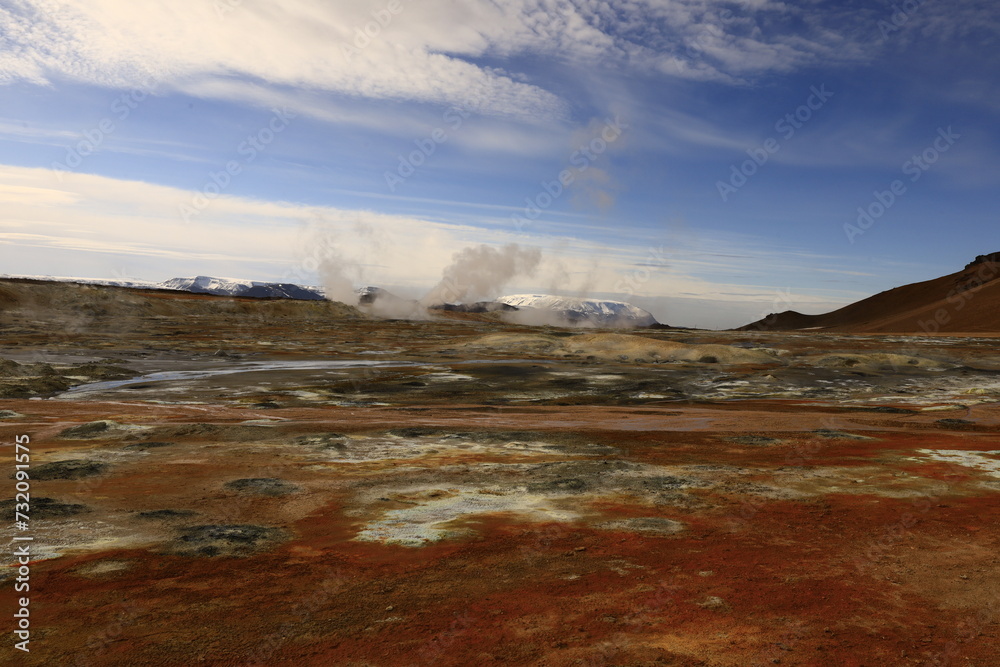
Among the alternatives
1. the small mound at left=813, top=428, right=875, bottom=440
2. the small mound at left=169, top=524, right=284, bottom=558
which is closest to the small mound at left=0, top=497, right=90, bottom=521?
the small mound at left=169, top=524, right=284, bottom=558

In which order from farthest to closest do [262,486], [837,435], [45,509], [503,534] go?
[837,435] → [262,486] → [45,509] → [503,534]

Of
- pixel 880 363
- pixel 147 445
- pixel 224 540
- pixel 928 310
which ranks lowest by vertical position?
pixel 147 445

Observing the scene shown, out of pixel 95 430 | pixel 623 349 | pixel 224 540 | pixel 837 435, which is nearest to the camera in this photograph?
pixel 224 540

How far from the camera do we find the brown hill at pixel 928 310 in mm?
78938

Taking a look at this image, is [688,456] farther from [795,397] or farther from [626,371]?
[626,371]

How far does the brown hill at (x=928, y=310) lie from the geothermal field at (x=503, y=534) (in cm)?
7631

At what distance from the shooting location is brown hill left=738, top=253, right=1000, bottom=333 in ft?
259

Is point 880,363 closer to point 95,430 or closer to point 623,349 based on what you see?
point 623,349

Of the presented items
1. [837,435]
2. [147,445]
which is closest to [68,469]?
[147,445]

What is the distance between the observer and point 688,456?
10555 millimetres

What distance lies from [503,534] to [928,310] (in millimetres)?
104860

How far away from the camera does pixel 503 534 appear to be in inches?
254

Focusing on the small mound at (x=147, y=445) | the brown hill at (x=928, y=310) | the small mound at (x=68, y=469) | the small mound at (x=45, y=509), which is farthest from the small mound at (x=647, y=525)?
the brown hill at (x=928, y=310)

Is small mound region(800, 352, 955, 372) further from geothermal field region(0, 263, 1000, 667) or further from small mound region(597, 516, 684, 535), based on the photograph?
small mound region(597, 516, 684, 535)
